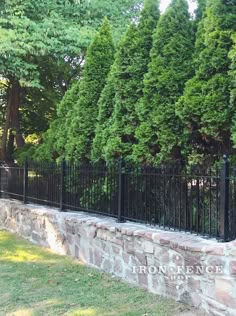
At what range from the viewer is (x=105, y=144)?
6.41 meters

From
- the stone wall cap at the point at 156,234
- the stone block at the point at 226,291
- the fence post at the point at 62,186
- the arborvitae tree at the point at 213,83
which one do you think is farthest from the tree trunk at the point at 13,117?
the stone block at the point at 226,291

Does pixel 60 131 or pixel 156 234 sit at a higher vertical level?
pixel 60 131

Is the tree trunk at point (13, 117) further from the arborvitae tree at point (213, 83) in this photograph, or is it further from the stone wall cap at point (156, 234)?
the arborvitae tree at point (213, 83)

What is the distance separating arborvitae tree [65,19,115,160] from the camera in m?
7.18

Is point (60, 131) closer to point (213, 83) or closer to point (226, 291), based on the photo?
point (213, 83)

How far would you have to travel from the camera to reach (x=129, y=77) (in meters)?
6.05

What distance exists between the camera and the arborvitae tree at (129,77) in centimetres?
594

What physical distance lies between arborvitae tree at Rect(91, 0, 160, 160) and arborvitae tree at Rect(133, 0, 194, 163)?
397 millimetres

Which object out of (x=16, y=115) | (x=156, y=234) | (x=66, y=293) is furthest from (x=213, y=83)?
(x=16, y=115)

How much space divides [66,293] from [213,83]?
2.99 m

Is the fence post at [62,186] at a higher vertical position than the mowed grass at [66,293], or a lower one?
higher

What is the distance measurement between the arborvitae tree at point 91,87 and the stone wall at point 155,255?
4.47 feet

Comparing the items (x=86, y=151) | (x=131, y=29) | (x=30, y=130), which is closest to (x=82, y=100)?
(x=86, y=151)

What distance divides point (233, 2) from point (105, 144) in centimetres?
287
